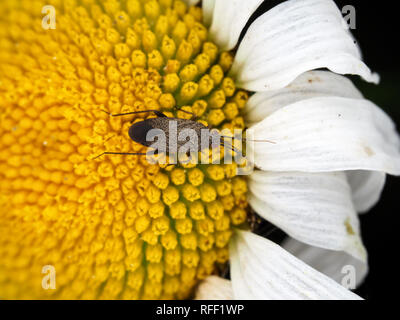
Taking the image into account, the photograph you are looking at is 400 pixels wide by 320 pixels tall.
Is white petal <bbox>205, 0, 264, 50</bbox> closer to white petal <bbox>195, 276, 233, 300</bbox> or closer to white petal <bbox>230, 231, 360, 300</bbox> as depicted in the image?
white petal <bbox>230, 231, 360, 300</bbox>

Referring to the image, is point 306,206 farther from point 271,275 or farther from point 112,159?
point 112,159

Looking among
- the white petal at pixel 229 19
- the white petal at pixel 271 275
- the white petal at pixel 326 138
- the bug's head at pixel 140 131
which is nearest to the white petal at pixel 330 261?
the white petal at pixel 271 275

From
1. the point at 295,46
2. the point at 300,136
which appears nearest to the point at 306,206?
the point at 300,136

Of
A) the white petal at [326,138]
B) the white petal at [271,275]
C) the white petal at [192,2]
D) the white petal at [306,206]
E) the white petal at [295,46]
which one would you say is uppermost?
the white petal at [192,2]

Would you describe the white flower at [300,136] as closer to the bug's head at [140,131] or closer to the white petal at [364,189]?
the white petal at [364,189]

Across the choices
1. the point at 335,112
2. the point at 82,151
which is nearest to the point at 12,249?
the point at 82,151

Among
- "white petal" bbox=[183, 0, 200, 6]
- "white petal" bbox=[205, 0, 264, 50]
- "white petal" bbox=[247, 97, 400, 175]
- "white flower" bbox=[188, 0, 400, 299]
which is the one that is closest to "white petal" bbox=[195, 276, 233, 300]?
"white flower" bbox=[188, 0, 400, 299]
